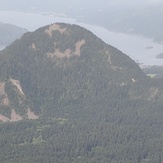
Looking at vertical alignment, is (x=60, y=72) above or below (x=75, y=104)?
above

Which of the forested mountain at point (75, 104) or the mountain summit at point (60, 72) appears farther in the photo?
the mountain summit at point (60, 72)

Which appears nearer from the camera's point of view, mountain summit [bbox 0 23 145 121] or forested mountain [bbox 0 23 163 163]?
forested mountain [bbox 0 23 163 163]

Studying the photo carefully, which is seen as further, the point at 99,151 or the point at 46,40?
the point at 46,40

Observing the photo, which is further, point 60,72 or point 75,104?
point 60,72

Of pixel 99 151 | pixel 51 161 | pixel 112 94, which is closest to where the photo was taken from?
pixel 51 161

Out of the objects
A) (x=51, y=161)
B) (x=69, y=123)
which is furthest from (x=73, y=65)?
(x=51, y=161)

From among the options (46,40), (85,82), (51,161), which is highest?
(46,40)

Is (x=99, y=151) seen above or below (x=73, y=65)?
below

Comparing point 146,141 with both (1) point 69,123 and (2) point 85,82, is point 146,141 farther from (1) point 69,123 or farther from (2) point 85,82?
(2) point 85,82
